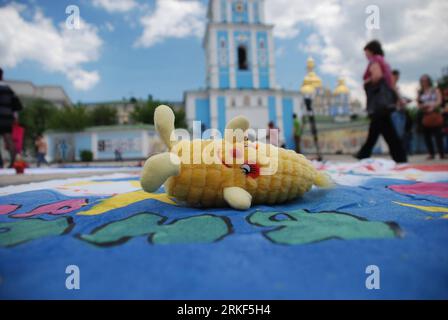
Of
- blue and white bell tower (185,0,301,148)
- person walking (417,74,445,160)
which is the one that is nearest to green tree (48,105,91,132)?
blue and white bell tower (185,0,301,148)

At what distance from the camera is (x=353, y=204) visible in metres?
1.06

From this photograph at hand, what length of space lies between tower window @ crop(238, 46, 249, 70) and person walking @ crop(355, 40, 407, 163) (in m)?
17.8

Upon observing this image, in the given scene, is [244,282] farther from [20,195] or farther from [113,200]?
[20,195]

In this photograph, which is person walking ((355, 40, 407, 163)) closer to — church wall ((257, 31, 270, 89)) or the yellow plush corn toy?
the yellow plush corn toy

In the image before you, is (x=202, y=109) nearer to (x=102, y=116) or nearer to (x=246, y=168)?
(x=102, y=116)

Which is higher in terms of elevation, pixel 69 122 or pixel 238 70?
pixel 238 70

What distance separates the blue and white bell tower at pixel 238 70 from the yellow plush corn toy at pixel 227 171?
1838 cm

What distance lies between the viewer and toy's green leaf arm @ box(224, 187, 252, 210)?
986 millimetres

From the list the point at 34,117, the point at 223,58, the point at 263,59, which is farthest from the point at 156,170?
the point at 34,117

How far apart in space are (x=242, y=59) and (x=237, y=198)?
2073 centimetres

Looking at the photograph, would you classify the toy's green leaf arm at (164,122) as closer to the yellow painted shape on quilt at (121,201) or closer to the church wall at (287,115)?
the yellow painted shape on quilt at (121,201)

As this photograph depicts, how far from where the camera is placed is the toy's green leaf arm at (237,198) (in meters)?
0.99

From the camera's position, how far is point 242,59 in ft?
66.8

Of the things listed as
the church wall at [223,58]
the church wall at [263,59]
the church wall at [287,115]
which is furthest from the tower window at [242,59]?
the church wall at [287,115]
